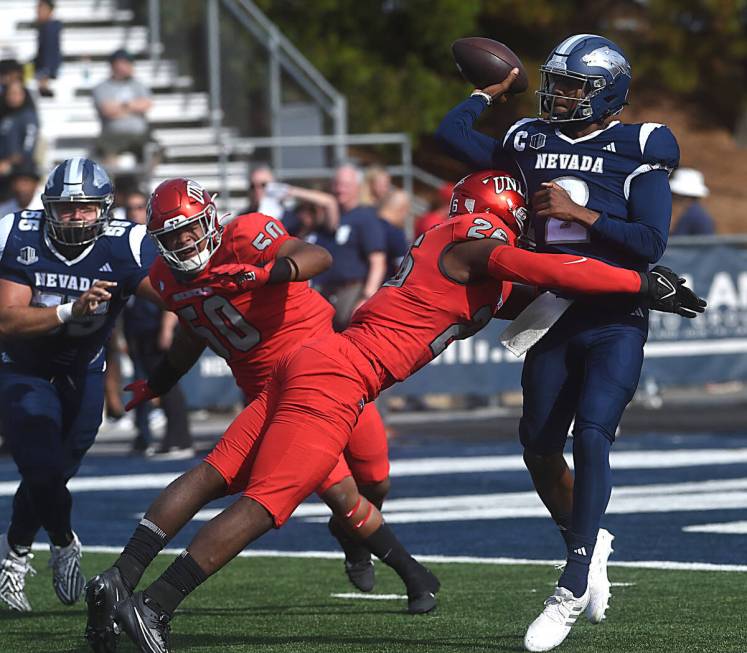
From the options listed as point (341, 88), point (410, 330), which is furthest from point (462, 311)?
point (341, 88)

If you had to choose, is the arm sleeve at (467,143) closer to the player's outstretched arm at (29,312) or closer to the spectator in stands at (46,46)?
the player's outstretched arm at (29,312)

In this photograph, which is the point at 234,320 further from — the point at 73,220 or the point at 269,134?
the point at 269,134

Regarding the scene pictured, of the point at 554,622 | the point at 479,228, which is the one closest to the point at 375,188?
the point at 479,228

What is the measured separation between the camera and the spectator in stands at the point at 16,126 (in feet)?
46.8

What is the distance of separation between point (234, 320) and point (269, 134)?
10450 millimetres

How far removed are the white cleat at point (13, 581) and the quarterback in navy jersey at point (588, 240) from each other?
2176 millimetres

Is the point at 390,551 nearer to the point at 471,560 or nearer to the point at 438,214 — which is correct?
the point at 471,560

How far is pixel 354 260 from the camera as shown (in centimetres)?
1133

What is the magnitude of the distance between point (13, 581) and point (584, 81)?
298 centimetres

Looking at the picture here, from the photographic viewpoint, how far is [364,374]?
5141mm

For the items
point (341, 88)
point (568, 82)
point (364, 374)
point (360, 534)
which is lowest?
point (341, 88)

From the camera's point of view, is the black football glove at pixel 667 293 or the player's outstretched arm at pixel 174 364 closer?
the black football glove at pixel 667 293

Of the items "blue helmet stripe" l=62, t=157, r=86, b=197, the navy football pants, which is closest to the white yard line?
the navy football pants

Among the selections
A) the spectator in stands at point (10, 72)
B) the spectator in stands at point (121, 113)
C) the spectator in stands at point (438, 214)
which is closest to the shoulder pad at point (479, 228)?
the spectator in stands at point (438, 214)
